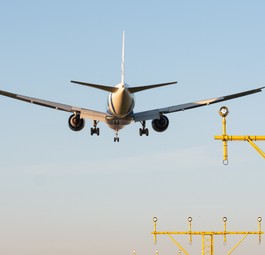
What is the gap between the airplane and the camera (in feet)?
248

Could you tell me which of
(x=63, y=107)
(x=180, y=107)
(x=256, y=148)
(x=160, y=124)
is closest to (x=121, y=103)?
(x=160, y=124)

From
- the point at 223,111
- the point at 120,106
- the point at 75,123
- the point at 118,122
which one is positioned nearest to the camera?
the point at 223,111

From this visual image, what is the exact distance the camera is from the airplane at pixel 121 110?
75625 millimetres

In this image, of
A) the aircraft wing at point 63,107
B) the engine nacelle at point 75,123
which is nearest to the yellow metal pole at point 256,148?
the aircraft wing at point 63,107

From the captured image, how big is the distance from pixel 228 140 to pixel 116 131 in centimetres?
3692

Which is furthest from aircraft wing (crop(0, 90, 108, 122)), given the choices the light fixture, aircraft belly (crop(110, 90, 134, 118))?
the light fixture

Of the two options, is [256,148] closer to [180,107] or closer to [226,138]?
[226,138]

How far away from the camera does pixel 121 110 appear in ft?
253

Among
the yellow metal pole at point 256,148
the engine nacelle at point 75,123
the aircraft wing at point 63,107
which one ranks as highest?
Result: the aircraft wing at point 63,107

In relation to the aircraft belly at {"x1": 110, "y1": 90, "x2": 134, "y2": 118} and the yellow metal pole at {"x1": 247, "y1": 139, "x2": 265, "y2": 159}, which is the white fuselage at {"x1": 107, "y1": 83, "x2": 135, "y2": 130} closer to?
the aircraft belly at {"x1": 110, "y1": 90, "x2": 134, "y2": 118}

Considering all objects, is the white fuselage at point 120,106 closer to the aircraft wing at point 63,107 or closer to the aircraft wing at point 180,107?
the aircraft wing at point 180,107

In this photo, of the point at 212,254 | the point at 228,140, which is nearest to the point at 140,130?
the point at 212,254

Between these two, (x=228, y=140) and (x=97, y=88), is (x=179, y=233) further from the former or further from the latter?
(x=228, y=140)

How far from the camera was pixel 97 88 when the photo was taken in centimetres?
7562
